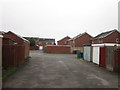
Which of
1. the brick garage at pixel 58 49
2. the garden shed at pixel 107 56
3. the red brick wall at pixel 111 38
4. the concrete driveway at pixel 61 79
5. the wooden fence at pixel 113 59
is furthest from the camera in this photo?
the brick garage at pixel 58 49

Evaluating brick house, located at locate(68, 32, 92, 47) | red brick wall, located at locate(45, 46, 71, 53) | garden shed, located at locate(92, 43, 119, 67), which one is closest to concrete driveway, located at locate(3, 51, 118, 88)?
garden shed, located at locate(92, 43, 119, 67)

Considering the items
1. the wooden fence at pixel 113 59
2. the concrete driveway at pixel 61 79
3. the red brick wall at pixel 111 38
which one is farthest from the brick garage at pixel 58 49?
the concrete driveway at pixel 61 79

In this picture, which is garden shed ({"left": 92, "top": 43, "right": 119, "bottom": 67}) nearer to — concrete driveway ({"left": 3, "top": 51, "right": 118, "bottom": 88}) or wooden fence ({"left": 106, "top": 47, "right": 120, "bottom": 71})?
wooden fence ({"left": 106, "top": 47, "right": 120, "bottom": 71})

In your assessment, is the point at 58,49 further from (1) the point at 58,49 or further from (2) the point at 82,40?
(2) the point at 82,40

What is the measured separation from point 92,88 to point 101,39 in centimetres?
3296

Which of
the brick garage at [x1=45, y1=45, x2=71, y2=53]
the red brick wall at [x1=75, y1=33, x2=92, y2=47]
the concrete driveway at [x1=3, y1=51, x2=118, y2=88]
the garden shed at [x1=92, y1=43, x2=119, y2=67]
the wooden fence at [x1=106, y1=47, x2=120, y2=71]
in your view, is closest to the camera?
the concrete driveway at [x1=3, y1=51, x2=118, y2=88]

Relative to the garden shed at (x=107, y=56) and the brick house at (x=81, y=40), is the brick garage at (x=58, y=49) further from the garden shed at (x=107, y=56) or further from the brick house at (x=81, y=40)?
the garden shed at (x=107, y=56)

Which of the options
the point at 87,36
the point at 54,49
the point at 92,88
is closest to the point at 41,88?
the point at 92,88

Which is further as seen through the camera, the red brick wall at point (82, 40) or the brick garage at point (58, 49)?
the red brick wall at point (82, 40)

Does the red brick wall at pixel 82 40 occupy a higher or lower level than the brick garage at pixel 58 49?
higher

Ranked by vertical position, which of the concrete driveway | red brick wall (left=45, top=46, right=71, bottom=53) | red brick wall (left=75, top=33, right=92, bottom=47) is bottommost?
the concrete driveway

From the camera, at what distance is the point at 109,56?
1260 centimetres

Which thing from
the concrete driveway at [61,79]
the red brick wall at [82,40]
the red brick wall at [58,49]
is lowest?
the concrete driveway at [61,79]

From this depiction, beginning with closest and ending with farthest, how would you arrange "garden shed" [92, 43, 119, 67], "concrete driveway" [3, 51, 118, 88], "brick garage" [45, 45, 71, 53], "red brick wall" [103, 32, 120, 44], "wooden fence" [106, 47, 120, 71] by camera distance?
"concrete driveway" [3, 51, 118, 88], "wooden fence" [106, 47, 120, 71], "garden shed" [92, 43, 119, 67], "red brick wall" [103, 32, 120, 44], "brick garage" [45, 45, 71, 53]
